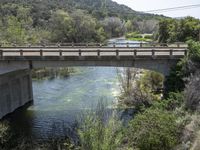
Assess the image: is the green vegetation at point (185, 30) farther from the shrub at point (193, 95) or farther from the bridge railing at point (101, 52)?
the shrub at point (193, 95)

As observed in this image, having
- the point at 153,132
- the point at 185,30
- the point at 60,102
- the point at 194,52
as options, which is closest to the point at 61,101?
the point at 60,102

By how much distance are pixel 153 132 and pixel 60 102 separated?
80.6 feet

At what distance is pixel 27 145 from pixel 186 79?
14.8 meters

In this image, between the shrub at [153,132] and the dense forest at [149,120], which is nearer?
the dense forest at [149,120]

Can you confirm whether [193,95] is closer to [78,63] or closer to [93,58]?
[93,58]

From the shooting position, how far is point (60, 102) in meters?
45.8

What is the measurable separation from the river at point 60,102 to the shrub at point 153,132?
39.6ft

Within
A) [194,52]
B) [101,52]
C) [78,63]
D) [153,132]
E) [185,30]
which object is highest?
[185,30]

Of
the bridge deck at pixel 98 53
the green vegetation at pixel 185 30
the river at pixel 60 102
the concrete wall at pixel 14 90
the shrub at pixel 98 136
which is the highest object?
the green vegetation at pixel 185 30

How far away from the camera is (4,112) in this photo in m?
40.5

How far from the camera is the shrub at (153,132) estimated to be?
73.9 ft

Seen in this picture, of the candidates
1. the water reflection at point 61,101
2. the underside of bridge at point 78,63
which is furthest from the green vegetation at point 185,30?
the underside of bridge at point 78,63

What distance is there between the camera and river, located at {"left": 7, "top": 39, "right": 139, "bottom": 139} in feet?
121

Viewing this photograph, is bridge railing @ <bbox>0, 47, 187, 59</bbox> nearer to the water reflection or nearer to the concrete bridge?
the concrete bridge
